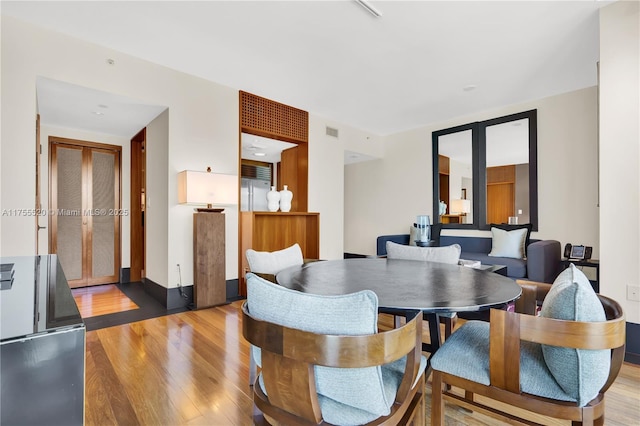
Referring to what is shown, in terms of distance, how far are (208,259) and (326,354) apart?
116 inches

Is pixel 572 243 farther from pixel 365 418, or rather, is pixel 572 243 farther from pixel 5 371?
pixel 5 371

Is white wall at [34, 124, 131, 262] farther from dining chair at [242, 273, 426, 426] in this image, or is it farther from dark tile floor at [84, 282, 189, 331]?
dining chair at [242, 273, 426, 426]

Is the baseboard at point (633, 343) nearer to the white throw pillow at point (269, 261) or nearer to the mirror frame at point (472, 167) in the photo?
the white throw pillow at point (269, 261)

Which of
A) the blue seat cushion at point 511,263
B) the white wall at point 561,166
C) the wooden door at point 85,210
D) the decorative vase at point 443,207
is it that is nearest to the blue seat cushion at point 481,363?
the blue seat cushion at point 511,263

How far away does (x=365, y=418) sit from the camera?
874 millimetres

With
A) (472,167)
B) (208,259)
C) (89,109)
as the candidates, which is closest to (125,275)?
(208,259)

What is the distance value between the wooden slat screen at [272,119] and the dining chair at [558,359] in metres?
3.75

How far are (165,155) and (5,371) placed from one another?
3335 millimetres

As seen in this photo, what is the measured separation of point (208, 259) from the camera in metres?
3.45

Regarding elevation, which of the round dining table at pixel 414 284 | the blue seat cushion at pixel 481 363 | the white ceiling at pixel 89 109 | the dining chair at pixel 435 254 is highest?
the white ceiling at pixel 89 109

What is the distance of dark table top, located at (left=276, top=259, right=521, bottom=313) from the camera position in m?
1.14

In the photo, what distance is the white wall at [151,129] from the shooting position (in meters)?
2.54

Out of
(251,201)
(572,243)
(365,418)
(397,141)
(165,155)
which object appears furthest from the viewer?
(251,201)

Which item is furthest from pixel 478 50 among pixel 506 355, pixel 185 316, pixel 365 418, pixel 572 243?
pixel 185 316
